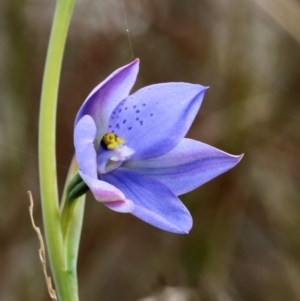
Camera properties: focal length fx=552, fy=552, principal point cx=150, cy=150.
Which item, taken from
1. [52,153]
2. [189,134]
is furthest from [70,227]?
[189,134]

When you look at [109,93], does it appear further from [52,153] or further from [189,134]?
[189,134]

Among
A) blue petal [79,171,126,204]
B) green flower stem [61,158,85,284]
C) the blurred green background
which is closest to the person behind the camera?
blue petal [79,171,126,204]

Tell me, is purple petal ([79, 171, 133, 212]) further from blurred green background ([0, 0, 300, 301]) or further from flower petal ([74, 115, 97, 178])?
blurred green background ([0, 0, 300, 301])

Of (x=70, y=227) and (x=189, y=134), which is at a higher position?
(x=70, y=227)

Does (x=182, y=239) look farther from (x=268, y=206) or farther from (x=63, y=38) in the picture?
(x=63, y=38)

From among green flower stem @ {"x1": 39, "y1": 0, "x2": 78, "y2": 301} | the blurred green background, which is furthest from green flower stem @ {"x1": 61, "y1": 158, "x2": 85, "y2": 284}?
the blurred green background
